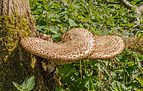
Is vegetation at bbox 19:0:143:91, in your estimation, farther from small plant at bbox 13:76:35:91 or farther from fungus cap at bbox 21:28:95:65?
small plant at bbox 13:76:35:91

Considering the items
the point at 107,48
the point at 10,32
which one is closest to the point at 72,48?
the point at 107,48

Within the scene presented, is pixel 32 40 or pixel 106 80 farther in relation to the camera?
pixel 106 80

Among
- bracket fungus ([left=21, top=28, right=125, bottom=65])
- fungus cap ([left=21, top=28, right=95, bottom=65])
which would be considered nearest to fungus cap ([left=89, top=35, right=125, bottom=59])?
bracket fungus ([left=21, top=28, right=125, bottom=65])

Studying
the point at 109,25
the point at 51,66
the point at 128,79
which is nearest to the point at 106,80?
the point at 128,79

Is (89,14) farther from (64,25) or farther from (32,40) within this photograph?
(32,40)

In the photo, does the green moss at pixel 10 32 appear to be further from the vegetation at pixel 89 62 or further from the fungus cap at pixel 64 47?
the vegetation at pixel 89 62

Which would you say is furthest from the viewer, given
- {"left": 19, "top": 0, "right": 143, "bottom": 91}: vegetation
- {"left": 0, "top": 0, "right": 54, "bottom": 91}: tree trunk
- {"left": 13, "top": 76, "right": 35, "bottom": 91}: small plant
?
{"left": 19, "top": 0, "right": 143, "bottom": 91}: vegetation
